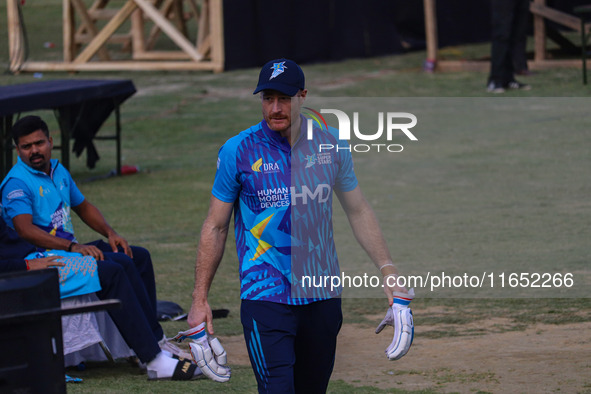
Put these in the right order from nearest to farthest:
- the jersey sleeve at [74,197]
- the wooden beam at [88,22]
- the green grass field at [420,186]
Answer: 1. the jersey sleeve at [74,197]
2. the green grass field at [420,186]
3. the wooden beam at [88,22]

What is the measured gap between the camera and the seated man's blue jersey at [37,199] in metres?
6.54

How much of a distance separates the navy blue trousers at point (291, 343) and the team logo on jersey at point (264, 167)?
22.8 inches

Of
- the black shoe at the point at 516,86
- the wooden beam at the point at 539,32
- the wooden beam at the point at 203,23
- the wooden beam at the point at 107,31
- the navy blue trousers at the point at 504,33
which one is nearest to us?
the navy blue trousers at the point at 504,33

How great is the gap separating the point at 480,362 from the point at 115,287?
7.52ft

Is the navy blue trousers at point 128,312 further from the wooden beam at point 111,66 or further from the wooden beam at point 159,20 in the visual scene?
the wooden beam at point 111,66

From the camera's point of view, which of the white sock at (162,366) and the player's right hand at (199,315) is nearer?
the player's right hand at (199,315)

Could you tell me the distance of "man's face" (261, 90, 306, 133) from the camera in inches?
179

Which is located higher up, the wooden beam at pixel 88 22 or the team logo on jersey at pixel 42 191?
the team logo on jersey at pixel 42 191

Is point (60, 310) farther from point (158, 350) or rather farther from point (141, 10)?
point (141, 10)

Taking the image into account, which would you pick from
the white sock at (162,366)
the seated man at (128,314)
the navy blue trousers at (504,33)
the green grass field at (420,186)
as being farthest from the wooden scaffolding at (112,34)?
the white sock at (162,366)

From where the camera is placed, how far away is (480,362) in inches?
250

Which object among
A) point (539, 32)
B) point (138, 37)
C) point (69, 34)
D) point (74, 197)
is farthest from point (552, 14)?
point (74, 197)

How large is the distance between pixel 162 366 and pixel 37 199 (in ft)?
4.52

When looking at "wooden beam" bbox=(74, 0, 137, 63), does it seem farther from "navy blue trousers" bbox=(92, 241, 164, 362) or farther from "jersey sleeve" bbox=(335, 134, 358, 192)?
"jersey sleeve" bbox=(335, 134, 358, 192)
